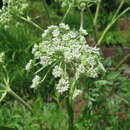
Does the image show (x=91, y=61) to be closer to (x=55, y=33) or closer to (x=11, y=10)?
(x=55, y=33)

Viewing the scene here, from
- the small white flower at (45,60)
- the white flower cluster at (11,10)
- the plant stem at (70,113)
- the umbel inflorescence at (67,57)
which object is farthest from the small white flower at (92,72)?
the white flower cluster at (11,10)

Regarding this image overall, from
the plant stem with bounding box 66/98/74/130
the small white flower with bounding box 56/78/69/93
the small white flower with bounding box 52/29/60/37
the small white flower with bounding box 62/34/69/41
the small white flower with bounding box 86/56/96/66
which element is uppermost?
the small white flower with bounding box 52/29/60/37

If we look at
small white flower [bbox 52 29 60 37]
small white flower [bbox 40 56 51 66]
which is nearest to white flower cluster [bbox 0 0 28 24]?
small white flower [bbox 52 29 60 37]

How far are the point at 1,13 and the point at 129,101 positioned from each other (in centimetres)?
119

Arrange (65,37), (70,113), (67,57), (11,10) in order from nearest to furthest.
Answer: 1. (67,57)
2. (65,37)
3. (70,113)
4. (11,10)

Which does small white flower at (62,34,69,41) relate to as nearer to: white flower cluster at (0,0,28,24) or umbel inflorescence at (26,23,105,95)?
umbel inflorescence at (26,23,105,95)

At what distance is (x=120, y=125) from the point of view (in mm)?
3061

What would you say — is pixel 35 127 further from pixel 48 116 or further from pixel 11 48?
pixel 11 48

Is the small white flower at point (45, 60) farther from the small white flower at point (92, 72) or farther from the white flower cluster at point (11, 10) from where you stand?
the white flower cluster at point (11, 10)

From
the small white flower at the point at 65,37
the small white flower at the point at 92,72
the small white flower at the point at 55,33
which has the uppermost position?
the small white flower at the point at 55,33

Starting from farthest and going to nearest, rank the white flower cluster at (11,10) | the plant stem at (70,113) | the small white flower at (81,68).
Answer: the white flower cluster at (11,10) < the plant stem at (70,113) < the small white flower at (81,68)

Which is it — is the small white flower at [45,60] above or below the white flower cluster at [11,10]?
below

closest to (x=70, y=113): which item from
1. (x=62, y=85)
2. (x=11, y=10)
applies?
(x=62, y=85)

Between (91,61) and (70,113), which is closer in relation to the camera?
(91,61)
